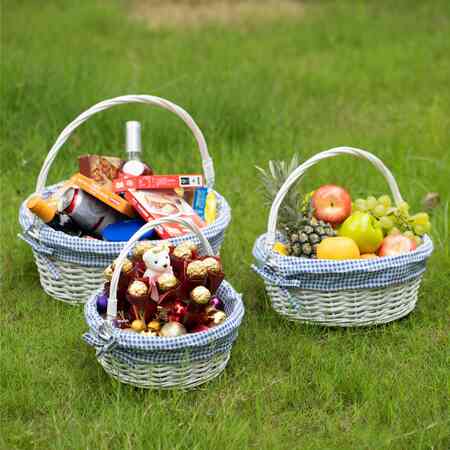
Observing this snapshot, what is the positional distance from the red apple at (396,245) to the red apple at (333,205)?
20 cm

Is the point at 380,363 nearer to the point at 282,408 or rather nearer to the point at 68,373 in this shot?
the point at 282,408

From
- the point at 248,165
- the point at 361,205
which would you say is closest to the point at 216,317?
the point at 361,205

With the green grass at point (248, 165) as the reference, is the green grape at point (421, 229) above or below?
above

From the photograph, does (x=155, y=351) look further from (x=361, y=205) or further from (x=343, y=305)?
(x=361, y=205)

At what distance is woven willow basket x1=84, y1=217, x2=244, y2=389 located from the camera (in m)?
2.66

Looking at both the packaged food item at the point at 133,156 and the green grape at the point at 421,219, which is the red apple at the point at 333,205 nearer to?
the green grape at the point at 421,219

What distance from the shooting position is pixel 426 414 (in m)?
2.68

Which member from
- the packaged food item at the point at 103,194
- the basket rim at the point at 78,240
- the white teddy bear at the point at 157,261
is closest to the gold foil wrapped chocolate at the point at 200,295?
the white teddy bear at the point at 157,261

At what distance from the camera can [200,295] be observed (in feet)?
8.99

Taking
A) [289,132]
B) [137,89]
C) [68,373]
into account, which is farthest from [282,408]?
[137,89]

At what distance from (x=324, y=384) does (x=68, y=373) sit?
86cm

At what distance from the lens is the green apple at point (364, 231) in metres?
3.23

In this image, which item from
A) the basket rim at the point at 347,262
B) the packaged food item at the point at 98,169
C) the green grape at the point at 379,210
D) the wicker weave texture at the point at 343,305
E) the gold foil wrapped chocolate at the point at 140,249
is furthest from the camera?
the packaged food item at the point at 98,169

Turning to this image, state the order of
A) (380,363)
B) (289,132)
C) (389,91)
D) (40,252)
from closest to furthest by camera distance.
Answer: (380,363) < (40,252) < (289,132) < (389,91)
